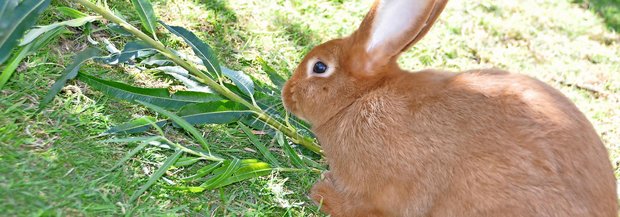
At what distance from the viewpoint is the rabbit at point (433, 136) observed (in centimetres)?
267

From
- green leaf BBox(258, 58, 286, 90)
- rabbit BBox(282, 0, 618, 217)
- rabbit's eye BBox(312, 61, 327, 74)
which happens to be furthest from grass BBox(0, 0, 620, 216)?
rabbit's eye BBox(312, 61, 327, 74)

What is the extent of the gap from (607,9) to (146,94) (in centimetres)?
383

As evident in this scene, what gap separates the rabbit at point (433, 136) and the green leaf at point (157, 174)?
0.60 metres

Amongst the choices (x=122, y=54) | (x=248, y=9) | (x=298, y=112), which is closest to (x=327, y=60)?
(x=298, y=112)

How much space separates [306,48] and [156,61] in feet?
3.31

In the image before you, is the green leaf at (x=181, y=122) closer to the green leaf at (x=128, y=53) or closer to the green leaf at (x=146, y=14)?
the green leaf at (x=128, y=53)

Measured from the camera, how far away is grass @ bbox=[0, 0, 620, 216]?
2771 millimetres

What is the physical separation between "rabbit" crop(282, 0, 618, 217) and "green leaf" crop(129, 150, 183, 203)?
60cm

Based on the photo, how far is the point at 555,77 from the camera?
458 cm

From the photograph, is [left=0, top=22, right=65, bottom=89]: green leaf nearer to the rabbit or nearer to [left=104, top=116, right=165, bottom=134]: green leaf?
[left=104, top=116, right=165, bottom=134]: green leaf

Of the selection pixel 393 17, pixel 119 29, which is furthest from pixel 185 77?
pixel 393 17

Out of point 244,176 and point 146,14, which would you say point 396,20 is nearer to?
point 244,176

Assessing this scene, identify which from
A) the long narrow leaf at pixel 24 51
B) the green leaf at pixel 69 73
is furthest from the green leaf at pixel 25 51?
the green leaf at pixel 69 73

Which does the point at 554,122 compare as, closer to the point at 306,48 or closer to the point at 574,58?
the point at 306,48
